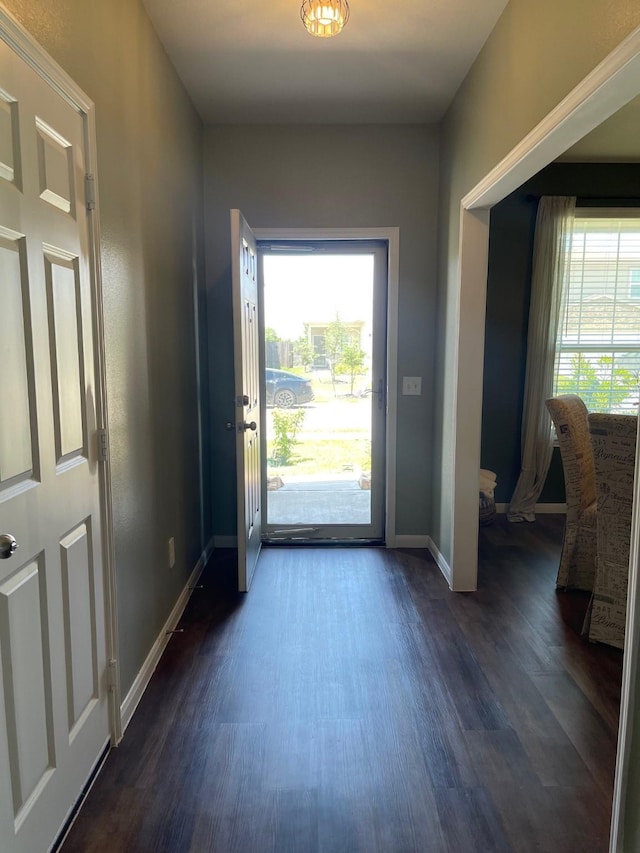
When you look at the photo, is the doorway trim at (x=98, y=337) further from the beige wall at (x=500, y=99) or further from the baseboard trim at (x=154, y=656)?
the beige wall at (x=500, y=99)

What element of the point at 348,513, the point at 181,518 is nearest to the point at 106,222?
the point at 181,518

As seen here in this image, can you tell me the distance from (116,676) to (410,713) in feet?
3.55

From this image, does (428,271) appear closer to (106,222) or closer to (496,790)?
(106,222)

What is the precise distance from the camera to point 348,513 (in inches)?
159

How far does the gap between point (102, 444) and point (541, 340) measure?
12.1 feet

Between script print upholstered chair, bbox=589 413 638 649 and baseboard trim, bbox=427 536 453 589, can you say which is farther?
baseboard trim, bbox=427 536 453 589

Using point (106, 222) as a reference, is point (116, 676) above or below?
below

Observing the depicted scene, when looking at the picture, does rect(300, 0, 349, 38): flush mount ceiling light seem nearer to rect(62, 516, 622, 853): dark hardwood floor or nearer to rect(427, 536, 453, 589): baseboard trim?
rect(62, 516, 622, 853): dark hardwood floor

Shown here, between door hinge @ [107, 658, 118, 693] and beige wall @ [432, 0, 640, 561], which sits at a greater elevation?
beige wall @ [432, 0, 640, 561]

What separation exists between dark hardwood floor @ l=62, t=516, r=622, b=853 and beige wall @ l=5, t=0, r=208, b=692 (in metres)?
0.35

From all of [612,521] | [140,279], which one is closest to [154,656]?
[140,279]

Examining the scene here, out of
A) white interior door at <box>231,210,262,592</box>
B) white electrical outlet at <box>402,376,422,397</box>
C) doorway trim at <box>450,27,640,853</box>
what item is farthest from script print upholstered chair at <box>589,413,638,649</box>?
white interior door at <box>231,210,262,592</box>

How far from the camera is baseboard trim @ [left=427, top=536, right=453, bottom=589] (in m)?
3.30

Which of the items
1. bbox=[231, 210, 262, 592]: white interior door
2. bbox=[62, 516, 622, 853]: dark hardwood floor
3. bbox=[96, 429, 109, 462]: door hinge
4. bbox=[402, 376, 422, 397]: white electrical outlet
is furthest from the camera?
bbox=[402, 376, 422, 397]: white electrical outlet
